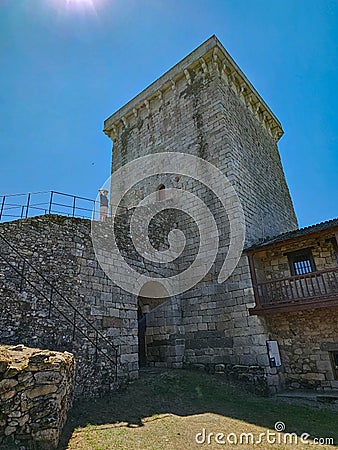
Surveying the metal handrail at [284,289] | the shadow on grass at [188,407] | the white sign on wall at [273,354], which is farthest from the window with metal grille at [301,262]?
the shadow on grass at [188,407]

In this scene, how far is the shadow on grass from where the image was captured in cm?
473

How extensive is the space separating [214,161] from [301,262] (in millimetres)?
4302

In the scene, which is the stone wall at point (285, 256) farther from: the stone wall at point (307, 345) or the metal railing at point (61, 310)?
the metal railing at point (61, 310)

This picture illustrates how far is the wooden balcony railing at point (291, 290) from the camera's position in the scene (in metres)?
7.27

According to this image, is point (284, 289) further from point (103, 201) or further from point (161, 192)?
point (103, 201)

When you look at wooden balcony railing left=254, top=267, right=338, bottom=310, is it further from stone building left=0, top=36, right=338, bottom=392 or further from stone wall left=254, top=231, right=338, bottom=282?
stone wall left=254, top=231, right=338, bottom=282

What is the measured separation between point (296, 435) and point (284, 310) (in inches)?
127

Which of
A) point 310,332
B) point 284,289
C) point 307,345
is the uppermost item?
point 284,289

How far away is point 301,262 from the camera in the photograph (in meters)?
8.57

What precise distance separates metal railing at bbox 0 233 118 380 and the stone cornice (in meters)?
9.89

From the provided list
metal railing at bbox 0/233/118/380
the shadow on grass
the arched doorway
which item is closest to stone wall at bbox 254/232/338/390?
the shadow on grass

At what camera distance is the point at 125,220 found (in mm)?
8898

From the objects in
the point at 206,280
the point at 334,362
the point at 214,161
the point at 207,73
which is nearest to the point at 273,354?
the point at 334,362

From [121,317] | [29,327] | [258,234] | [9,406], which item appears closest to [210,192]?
[258,234]
